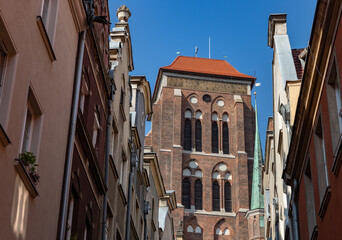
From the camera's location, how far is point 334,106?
39.9ft

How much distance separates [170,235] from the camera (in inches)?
1412

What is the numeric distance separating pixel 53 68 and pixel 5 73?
228 cm

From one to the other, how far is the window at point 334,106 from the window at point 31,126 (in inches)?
192

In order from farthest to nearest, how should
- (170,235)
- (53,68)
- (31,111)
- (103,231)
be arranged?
(170,235) → (103,231) → (53,68) → (31,111)

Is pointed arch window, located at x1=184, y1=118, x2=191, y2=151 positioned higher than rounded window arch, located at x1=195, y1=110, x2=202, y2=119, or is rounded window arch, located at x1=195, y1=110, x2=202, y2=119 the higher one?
rounded window arch, located at x1=195, y1=110, x2=202, y2=119

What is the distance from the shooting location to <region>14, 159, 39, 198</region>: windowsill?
924 cm

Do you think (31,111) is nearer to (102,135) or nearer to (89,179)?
(89,179)

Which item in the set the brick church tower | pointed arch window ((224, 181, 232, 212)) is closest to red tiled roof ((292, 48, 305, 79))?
the brick church tower

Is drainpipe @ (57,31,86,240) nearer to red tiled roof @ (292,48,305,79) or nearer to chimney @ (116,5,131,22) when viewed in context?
chimney @ (116,5,131,22)

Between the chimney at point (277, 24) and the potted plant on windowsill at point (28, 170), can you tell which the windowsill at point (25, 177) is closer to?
the potted plant on windowsill at point (28, 170)

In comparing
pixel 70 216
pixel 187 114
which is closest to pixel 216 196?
pixel 187 114

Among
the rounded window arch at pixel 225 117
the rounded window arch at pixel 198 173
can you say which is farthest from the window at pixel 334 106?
the rounded window arch at pixel 225 117

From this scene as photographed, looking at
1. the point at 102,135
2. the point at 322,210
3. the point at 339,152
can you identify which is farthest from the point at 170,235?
the point at 339,152

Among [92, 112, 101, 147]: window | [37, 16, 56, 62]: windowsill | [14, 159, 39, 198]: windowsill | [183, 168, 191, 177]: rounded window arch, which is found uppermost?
[183, 168, 191, 177]: rounded window arch
